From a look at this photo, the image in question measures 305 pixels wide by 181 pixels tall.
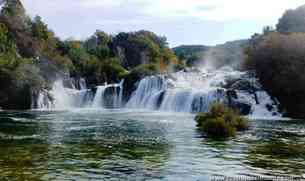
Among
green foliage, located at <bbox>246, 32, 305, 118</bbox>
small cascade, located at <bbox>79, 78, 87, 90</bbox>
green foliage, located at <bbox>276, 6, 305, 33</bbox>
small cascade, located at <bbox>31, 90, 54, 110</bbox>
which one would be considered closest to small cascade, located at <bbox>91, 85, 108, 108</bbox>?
small cascade, located at <bbox>31, 90, 54, 110</bbox>

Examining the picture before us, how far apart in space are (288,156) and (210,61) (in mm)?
108595

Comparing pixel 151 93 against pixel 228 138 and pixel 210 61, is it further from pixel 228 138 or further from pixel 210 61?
pixel 210 61

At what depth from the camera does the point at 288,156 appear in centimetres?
2402

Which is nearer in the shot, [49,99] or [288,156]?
[288,156]

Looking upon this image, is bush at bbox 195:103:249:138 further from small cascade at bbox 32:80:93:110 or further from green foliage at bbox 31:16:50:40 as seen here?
green foliage at bbox 31:16:50:40

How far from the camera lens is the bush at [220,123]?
112 feet

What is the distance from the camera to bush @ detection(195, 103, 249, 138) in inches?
1341

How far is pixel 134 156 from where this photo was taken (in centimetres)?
2359

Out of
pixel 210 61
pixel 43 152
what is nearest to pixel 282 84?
pixel 43 152

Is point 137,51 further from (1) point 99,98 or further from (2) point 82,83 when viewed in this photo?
(1) point 99,98

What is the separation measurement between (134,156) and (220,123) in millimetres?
12154

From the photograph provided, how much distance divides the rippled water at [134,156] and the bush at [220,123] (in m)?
1.11

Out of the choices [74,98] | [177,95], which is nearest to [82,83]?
[74,98]

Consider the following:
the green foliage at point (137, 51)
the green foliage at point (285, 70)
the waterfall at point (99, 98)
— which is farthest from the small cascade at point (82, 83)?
the green foliage at point (285, 70)
